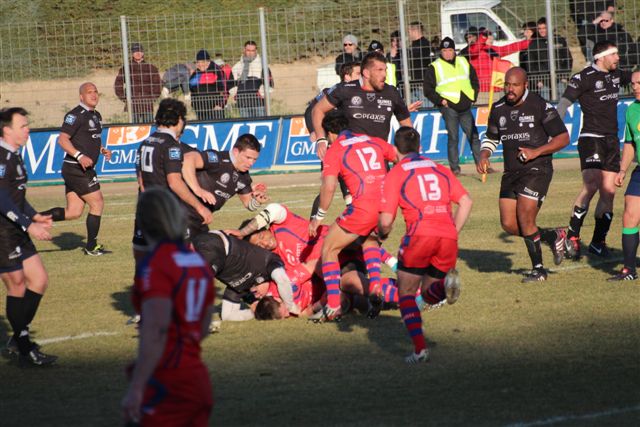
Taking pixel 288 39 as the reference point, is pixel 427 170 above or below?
below

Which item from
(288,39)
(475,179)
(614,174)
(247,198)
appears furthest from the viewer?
(288,39)

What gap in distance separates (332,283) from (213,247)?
1216mm

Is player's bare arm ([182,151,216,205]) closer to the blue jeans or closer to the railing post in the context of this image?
the blue jeans

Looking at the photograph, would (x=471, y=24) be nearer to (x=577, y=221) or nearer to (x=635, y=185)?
(x=577, y=221)

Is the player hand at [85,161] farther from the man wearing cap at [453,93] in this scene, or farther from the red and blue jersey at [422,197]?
the man wearing cap at [453,93]

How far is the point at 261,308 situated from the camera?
34.3ft

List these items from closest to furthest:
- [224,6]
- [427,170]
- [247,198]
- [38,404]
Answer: [38,404] → [427,170] → [247,198] → [224,6]

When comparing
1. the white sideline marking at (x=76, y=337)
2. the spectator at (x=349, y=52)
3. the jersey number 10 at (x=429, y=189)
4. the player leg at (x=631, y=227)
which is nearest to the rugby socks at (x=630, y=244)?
the player leg at (x=631, y=227)

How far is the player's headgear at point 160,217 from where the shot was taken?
5.05m

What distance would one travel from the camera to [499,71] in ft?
77.9

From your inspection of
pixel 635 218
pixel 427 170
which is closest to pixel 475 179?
pixel 635 218

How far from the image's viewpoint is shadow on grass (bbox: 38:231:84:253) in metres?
16.1

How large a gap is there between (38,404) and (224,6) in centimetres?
2940

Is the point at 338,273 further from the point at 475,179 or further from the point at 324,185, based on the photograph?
the point at 475,179
